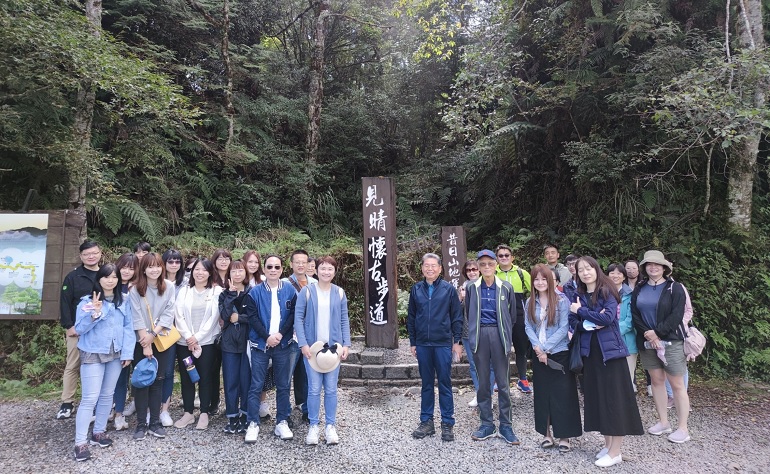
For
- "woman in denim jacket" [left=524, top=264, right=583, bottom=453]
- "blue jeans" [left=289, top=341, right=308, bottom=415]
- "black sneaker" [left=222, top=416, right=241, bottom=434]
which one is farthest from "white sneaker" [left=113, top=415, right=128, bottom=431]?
"woman in denim jacket" [left=524, top=264, right=583, bottom=453]

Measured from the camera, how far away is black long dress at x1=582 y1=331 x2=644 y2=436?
3.44 metres

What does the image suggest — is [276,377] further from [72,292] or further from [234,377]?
[72,292]

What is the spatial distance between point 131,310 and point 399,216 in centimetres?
866

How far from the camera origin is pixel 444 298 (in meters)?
4.06

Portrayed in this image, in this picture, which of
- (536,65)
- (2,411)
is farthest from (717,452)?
(536,65)

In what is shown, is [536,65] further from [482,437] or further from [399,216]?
[482,437]

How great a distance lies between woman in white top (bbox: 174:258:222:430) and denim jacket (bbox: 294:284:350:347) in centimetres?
94

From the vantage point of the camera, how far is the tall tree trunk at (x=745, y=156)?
19.8 ft

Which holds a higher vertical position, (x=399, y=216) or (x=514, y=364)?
(x=399, y=216)

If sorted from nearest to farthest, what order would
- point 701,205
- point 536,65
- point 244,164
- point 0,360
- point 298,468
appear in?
point 298,468
point 0,360
point 701,205
point 536,65
point 244,164

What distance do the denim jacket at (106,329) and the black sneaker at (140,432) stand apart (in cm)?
73

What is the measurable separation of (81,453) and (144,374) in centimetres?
74

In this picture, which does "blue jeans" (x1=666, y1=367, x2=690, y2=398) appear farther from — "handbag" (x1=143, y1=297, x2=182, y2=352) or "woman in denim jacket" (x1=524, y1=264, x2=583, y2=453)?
"handbag" (x1=143, y1=297, x2=182, y2=352)

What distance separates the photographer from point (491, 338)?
3945 millimetres
